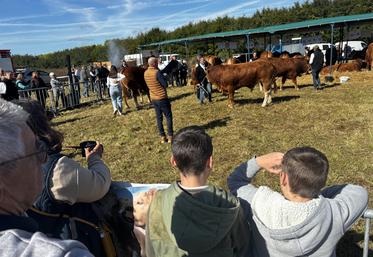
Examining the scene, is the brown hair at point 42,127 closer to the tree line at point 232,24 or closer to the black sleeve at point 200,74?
the black sleeve at point 200,74

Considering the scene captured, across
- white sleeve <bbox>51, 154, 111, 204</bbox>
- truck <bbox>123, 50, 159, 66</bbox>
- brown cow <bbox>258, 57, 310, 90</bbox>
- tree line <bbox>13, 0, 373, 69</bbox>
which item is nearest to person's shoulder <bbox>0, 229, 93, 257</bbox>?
white sleeve <bbox>51, 154, 111, 204</bbox>

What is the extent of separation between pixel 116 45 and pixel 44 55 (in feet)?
59.3

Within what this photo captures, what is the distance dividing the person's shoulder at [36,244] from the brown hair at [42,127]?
1.18m

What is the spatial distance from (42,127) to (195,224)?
1.07 metres

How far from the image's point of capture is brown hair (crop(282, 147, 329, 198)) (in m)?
1.88

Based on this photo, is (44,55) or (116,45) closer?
(116,45)

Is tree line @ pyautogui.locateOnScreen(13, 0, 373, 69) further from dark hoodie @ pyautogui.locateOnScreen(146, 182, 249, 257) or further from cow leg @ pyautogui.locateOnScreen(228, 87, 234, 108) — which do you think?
dark hoodie @ pyautogui.locateOnScreen(146, 182, 249, 257)

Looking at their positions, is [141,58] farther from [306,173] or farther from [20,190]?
[20,190]

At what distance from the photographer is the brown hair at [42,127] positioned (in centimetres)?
211

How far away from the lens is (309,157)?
6.28 ft

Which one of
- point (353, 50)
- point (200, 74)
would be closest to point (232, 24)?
point (353, 50)

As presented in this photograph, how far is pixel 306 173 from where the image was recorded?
188 cm

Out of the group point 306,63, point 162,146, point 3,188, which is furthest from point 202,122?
point 3,188

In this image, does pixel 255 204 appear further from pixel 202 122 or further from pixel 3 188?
pixel 202 122
